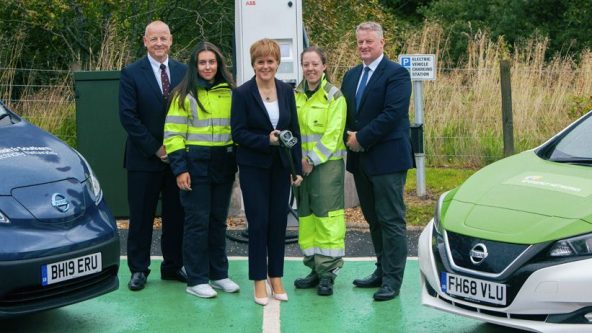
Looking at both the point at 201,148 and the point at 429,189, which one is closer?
the point at 201,148

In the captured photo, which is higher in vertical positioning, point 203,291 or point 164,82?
point 164,82

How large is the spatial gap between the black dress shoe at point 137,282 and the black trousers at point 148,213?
0.04 metres

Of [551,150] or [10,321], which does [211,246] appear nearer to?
[10,321]

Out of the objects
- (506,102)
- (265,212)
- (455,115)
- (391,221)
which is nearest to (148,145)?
(265,212)

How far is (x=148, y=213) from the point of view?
705 cm

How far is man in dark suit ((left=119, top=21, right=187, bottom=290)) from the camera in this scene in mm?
6844

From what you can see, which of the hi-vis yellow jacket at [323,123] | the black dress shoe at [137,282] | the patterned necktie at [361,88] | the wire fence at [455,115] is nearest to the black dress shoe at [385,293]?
the hi-vis yellow jacket at [323,123]

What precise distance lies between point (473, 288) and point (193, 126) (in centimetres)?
238

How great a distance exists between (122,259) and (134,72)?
184 centimetres

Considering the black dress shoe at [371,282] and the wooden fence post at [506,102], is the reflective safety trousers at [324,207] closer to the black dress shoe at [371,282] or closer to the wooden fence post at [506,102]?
the black dress shoe at [371,282]

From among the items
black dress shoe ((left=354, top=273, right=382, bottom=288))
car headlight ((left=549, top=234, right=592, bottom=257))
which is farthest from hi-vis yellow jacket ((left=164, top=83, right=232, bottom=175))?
car headlight ((left=549, top=234, right=592, bottom=257))

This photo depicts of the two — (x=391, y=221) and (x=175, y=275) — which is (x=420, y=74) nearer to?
(x=391, y=221)

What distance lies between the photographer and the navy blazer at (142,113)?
22.4ft

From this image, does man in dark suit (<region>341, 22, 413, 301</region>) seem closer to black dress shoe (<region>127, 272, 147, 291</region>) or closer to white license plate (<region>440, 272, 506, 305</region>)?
white license plate (<region>440, 272, 506, 305</region>)
